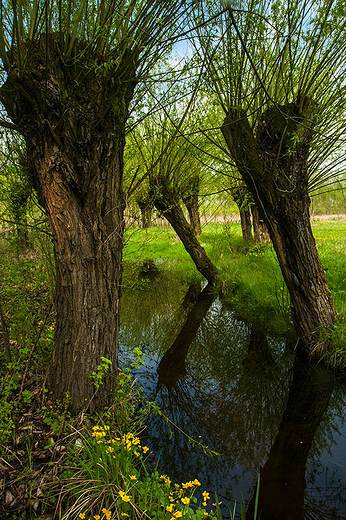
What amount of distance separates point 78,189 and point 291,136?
9.35 ft

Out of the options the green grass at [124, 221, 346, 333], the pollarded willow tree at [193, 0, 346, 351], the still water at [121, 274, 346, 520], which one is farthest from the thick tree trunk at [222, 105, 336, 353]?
the still water at [121, 274, 346, 520]

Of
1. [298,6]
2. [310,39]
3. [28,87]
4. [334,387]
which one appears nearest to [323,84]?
[310,39]

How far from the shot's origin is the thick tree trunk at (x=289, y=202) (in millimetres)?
4102

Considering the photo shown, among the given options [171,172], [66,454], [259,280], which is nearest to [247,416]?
[66,454]

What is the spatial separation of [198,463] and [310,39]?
4521 millimetres

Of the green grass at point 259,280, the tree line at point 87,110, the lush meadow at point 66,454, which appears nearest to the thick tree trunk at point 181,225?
the green grass at point 259,280

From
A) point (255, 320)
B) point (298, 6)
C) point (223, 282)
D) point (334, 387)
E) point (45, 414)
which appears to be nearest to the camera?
point (45, 414)

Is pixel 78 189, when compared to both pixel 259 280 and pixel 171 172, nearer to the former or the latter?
pixel 259 280

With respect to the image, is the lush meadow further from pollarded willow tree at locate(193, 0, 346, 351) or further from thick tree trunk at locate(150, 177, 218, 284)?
thick tree trunk at locate(150, 177, 218, 284)

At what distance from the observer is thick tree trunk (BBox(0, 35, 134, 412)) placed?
2406mm

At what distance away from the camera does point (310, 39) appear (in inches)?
138

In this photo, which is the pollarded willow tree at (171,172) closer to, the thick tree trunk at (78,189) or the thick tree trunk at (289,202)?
the thick tree trunk at (289,202)

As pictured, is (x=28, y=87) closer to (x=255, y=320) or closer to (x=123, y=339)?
(x=123, y=339)

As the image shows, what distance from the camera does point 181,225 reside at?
334 inches
